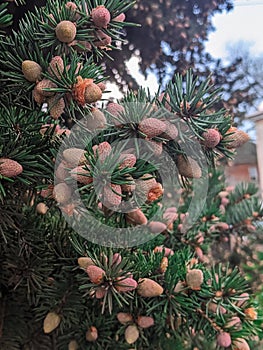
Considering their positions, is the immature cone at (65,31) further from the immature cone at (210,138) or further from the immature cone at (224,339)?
the immature cone at (224,339)

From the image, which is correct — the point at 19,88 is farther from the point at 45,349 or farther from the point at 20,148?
the point at 45,349

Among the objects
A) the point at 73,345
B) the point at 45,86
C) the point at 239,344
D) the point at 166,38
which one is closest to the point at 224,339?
the point at 239,344

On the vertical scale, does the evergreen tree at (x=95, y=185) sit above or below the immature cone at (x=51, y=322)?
above

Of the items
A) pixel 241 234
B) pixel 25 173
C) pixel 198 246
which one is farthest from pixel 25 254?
pixel 241 234

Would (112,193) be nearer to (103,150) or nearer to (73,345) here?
(103,150)

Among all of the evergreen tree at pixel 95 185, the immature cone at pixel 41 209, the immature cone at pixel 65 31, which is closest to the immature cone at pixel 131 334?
the evergreen tree at pixel 95 185

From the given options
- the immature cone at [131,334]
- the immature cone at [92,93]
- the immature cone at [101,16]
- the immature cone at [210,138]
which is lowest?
the immature cone at [131,334]
